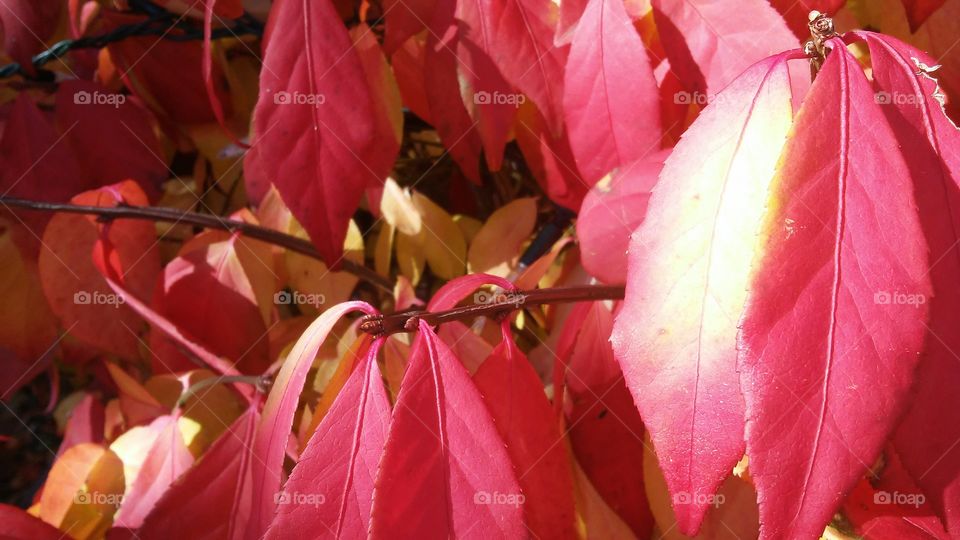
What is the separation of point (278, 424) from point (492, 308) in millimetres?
170

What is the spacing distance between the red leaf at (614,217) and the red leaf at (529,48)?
0.08 m

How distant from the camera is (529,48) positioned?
640 millimetres

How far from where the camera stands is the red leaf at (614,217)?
58 centimetres

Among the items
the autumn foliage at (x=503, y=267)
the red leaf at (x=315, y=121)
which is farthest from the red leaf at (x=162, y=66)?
the red leaf at (x=315, y=121)

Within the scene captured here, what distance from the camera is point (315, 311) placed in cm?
94

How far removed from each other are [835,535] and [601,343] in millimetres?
221

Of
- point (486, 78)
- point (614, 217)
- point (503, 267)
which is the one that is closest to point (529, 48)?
point (486, 78)

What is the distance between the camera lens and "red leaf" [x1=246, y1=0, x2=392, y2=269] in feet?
2.02

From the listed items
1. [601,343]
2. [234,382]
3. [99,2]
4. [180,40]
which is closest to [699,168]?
[601,343]

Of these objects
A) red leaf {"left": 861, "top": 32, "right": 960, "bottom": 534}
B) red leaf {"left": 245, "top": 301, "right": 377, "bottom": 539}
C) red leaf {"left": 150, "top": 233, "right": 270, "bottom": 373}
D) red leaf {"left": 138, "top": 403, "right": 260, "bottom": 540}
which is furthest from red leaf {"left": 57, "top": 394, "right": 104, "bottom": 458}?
red leaf {"left": 861, "top": 32, "right": 960, "bottom": 534}

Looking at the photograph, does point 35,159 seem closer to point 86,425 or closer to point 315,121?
point 86,425

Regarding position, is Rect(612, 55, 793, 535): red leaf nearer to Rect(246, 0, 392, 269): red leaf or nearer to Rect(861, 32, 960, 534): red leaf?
Rect(861, 32, 960, 534): red leaf

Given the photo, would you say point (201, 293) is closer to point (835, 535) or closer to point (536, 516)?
point (536, 516)

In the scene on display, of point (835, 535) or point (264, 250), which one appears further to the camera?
point (264, 250)
